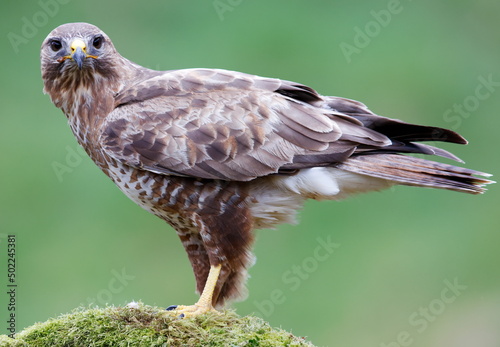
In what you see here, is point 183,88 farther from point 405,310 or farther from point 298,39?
point 298,39

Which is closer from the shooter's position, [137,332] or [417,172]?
[137,332]

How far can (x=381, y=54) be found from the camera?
43.5ft

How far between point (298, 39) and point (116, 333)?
7889mm
